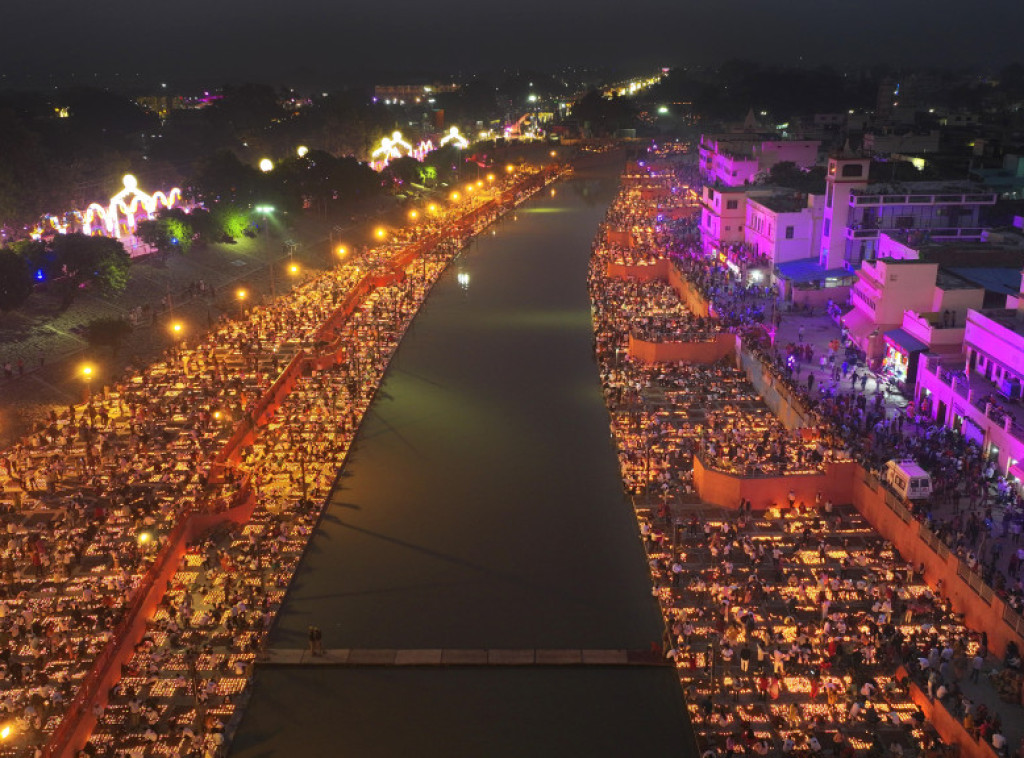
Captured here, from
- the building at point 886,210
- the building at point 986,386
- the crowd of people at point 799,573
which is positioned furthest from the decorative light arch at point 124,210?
the building at point 986,386

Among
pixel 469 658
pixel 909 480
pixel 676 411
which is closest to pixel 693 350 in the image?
pixel 676 411

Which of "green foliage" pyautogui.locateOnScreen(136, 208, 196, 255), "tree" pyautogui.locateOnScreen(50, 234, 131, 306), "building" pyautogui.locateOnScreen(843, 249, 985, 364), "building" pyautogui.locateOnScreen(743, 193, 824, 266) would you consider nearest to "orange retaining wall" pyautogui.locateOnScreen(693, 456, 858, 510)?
"building" pyautogui.locateOnScreen(843, 249, 985, 364)

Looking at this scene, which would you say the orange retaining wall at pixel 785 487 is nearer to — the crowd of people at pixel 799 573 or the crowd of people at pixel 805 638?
the crowd of people at pixel 799 573

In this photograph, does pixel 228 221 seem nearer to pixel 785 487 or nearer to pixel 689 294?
pixel 689 294

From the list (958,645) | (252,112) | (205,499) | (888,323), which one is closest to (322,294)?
(205,499)

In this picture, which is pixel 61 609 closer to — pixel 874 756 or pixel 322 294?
pixel 874 756

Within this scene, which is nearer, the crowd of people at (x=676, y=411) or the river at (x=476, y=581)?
the river at (x=476, y=581)
